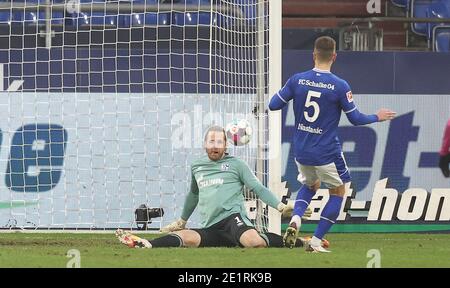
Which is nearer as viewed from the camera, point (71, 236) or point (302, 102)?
point (302, 102)

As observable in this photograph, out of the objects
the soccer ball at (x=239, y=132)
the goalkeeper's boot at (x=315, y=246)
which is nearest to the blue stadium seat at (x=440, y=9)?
the soccer ball at (x=239, y=132)

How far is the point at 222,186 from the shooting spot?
11555 millimetres

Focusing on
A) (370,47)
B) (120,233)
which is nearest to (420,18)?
(370,47)

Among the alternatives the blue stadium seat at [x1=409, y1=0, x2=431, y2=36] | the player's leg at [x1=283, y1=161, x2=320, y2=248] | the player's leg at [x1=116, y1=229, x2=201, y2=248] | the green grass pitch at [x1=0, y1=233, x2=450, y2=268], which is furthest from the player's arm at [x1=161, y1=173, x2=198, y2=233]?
the blue stadium seat at [x1=409, y1=0, x2=431, y2=36]

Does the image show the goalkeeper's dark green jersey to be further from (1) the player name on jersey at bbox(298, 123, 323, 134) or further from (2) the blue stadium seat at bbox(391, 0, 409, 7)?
(2) the blue stadium seat at bbox(391, 0, 409, 7)

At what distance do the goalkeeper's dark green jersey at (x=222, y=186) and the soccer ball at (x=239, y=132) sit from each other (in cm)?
49

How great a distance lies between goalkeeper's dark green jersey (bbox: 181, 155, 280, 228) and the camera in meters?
11.5

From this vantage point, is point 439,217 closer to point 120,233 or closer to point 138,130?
point 138,130

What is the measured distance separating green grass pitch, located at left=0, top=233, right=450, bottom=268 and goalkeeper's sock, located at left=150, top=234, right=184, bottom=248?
0.23m

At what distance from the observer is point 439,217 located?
50.6 ft

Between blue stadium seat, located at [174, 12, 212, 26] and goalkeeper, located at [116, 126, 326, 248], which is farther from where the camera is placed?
blue stadium seat, located at [174, 12, 212, 26]

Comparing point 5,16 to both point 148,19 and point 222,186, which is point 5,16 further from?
point 222,186

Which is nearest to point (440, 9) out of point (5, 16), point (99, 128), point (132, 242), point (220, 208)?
point (5, 16)
